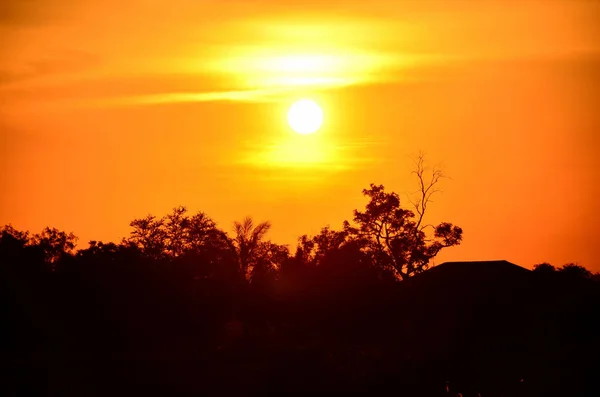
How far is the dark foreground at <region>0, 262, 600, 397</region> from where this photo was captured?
53125 millimetres

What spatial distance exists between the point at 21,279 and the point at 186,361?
582 inches

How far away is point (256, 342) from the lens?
66.4 meters

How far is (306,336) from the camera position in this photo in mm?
72062

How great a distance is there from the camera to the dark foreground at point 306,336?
5312cm

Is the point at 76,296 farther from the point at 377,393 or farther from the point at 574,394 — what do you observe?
the point at 574,394

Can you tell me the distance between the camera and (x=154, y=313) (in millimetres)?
67562

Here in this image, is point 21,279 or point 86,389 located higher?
point 21,279

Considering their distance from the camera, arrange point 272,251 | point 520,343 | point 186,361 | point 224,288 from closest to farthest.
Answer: point 186,361 < point 520,343 < point 224,288 < point 272,251

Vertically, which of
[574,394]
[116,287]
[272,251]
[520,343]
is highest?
[272,251]

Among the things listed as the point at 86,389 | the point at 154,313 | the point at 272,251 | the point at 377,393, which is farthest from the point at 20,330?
the point at 272,251

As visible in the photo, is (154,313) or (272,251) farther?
(272,251)

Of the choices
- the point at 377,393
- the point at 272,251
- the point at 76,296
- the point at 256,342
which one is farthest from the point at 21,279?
the point at 272,251

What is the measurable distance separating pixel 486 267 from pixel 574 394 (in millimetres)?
29288

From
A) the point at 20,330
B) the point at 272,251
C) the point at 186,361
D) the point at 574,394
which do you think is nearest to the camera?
the point at 574,394
